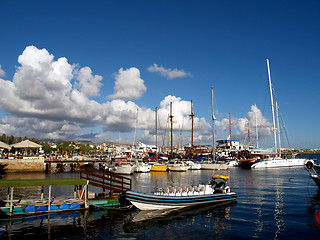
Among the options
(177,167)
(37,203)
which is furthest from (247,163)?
(37,203)

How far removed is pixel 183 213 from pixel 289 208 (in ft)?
36.7

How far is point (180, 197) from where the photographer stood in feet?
73.6

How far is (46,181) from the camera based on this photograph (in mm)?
19922

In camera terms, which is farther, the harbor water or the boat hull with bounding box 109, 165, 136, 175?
the boat hull with bounding box 109, 165, 136, 175

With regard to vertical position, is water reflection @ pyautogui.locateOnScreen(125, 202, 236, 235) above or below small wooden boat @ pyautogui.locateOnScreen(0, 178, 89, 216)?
below

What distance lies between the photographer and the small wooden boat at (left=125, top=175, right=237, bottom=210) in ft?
69.3

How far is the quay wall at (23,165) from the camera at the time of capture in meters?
58.3

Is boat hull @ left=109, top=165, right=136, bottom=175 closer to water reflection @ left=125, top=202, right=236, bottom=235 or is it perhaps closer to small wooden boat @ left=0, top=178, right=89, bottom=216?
small wooden boat @ left=0, top=178, right=89, bottom=216

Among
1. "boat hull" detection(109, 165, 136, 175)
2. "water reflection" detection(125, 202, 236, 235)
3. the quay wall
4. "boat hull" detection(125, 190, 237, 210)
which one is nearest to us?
"water reflection" detection(125, 202, 236, 235)

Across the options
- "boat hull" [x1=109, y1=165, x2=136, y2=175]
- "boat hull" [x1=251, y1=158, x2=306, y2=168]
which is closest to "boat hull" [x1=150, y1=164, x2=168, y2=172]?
"boat hull" [x1=109, y1=165, x2=136, y2=175]

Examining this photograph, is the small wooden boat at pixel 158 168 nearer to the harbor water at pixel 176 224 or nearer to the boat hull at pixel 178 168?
the boat hull at pixel 178 168

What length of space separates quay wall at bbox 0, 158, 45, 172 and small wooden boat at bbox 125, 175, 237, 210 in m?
49.4

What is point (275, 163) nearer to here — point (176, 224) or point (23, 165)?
point (176, 224)

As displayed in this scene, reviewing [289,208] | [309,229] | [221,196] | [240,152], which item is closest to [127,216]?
[221,196]
